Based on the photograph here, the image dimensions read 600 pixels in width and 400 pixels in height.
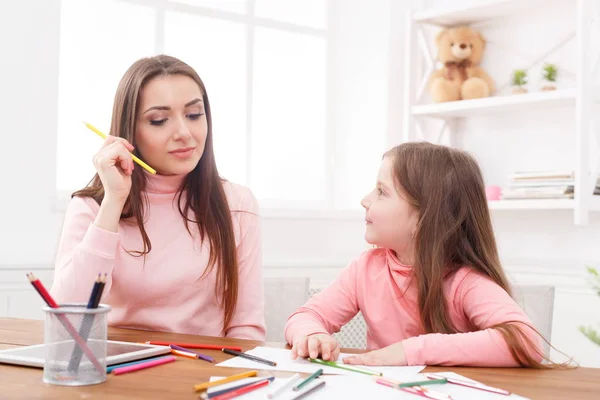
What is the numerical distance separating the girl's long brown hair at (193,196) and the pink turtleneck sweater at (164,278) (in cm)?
2

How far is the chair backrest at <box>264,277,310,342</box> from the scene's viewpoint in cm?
200

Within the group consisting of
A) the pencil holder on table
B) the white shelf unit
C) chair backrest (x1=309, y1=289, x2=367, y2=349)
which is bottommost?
chair backrest (x1=309, y1=289, x2=367, y2=349)

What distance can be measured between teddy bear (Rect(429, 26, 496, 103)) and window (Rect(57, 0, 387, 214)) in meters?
0.33

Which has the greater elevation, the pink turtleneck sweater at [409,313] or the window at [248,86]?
the window at [248,86]

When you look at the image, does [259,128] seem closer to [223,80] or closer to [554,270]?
[223,80]

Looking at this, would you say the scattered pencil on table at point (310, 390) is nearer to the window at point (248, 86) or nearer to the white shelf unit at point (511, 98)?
the white shelf unit at point (511, 98)

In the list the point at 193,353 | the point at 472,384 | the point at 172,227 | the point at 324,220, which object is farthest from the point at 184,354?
the point at 324,220

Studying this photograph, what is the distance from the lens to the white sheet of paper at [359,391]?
949 millimetres

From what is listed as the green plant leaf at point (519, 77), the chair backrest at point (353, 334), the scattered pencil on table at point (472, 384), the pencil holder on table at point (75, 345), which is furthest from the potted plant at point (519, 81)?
the pencil holder on table at point (75, 345)

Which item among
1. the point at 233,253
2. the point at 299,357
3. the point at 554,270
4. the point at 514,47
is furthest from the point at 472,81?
the point at 299,357

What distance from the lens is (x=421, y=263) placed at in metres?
1.51

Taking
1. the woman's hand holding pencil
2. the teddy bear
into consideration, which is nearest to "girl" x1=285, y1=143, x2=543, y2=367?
the woman's hand holding pencil

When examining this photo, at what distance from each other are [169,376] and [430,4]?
9.21 ft

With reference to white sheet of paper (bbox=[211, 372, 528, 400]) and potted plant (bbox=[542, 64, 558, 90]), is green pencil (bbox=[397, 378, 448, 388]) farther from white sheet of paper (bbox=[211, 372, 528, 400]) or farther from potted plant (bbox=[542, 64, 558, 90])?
potted plant (bbox=[542, 64, 558, 90])
